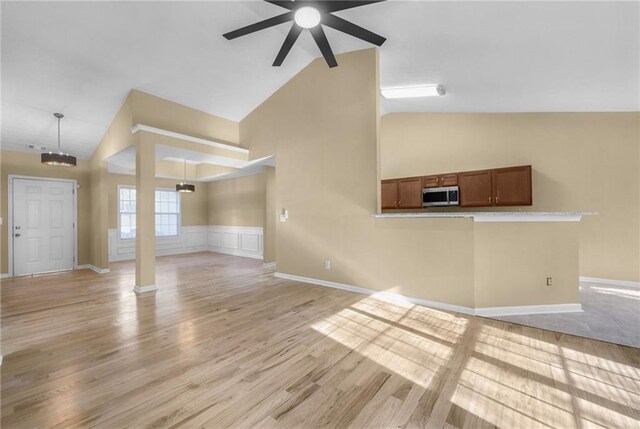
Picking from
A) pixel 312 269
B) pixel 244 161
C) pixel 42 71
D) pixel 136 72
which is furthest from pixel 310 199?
pixel 42 71

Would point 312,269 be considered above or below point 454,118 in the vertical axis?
below

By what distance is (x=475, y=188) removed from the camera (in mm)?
5367

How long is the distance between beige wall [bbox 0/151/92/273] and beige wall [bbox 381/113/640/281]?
28.9 ft

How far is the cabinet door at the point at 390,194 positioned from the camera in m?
6.32

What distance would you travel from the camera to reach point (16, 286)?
5.02m

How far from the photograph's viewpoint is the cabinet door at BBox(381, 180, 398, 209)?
632cm

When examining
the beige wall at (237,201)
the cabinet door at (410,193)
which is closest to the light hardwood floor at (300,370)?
the cabinet door at (410,193)

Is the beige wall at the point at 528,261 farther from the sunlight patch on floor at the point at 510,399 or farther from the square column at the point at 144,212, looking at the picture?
the square column at the point at 144,212

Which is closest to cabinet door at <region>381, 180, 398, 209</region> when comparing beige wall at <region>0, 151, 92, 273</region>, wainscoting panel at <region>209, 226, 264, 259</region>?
wainscoting panel at <region>209, 226, 264, 259</region>

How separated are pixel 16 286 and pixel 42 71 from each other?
391 centimetres

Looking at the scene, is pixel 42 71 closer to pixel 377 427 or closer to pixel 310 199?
pixel 310 199

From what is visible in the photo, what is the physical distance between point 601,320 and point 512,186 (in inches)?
101

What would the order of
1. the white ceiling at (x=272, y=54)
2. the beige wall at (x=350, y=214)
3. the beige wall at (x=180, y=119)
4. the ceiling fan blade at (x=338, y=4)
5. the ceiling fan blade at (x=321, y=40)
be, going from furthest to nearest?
1. the beige wall at (x=180, y=119)
2. the beige wall at (x=350, y=214)
3. the white ceiling at (x=272, y=54)
4. the ceiling fan blade at (x=321, y=40)
5. the ceiling fan blade at (x=338, y=4)

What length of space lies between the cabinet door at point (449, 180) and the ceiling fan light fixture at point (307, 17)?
4.18 meters
